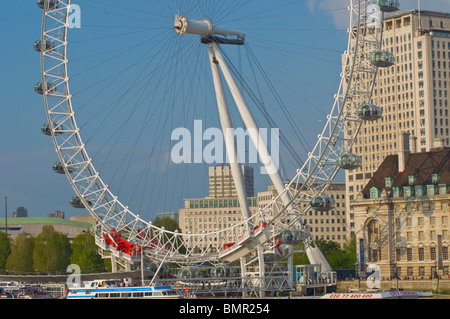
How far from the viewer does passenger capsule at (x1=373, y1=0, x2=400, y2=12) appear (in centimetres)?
9669

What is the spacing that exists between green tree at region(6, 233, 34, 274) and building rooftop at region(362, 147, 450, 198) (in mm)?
62457

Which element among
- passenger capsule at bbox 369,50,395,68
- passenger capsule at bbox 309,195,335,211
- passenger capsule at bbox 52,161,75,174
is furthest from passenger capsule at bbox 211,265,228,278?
passenger capsule at bbox 369,50,395,68

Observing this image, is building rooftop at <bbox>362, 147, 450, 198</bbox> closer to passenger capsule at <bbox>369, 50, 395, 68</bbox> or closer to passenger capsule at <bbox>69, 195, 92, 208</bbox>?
passenger capsule at <bbox>369, 50, 395, 68</bbox>

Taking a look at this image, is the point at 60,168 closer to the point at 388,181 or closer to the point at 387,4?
the point at 387,4

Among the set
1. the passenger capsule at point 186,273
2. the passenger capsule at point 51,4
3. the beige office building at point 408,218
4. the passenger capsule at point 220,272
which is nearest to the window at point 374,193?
the beige office building at point 408,218

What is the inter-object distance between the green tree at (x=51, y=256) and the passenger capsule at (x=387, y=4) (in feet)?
264

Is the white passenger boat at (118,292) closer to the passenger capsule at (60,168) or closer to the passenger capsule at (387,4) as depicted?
the passenger capsule at (60,168)

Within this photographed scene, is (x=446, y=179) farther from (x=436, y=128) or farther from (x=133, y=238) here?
(x=436, y=128)

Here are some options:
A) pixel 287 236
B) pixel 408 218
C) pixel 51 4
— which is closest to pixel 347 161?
pixel 287 236

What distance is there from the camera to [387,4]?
9681 centimetres

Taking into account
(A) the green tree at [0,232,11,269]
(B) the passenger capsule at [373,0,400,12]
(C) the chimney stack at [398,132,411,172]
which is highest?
(B) the passenger capsule at [373,0,400,12]

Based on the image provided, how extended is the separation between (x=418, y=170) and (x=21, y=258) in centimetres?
7156

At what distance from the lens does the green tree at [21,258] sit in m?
161
